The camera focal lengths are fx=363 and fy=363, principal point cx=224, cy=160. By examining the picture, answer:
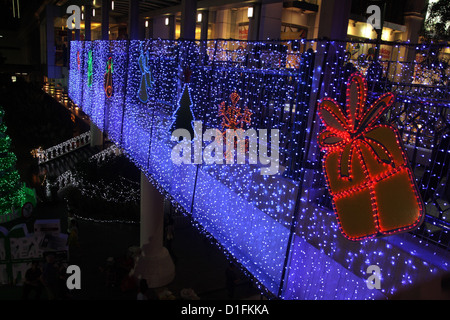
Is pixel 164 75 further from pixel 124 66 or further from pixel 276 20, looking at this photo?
pixel 276 20

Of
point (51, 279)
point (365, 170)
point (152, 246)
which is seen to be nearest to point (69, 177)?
point (152, 246)

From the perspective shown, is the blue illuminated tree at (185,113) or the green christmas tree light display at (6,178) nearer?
the blue illuminated tree at (185,113)

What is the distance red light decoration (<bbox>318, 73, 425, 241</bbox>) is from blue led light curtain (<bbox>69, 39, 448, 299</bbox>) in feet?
0.79

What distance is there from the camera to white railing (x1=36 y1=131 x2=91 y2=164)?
59.8ft

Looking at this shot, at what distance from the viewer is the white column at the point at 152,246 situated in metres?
9.38

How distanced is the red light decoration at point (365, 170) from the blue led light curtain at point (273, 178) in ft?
0.79

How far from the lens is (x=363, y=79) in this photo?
2.78 meters

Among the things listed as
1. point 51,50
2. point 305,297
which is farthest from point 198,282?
point 51,50

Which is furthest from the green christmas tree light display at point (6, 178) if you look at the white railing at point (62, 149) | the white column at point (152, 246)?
the white railing at point (62, 149)

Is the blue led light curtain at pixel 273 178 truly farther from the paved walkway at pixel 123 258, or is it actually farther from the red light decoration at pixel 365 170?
the paved walkway at pixel 123 258

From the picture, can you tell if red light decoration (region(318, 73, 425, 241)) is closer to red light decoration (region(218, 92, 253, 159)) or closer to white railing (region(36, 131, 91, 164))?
red light decoration (region(218, 92, 253, 159))

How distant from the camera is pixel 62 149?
19234mm

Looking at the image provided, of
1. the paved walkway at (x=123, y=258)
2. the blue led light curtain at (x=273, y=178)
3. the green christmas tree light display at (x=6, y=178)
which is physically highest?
the blue led light curtain at (x=273, y=178)
